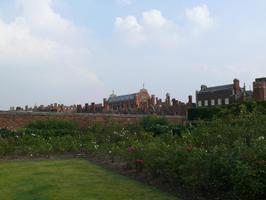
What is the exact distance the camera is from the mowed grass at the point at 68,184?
28.7 ft

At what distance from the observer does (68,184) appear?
9914 millimetres

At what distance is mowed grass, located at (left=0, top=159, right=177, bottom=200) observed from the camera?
8758mm

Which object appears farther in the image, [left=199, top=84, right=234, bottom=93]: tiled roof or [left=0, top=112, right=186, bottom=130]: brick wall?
[left=199, top=84, right=234, bottom=93]: tiled roof

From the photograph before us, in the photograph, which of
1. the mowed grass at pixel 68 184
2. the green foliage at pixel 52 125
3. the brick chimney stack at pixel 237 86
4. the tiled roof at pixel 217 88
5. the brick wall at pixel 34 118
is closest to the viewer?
the mowed grass at pixel 68 184

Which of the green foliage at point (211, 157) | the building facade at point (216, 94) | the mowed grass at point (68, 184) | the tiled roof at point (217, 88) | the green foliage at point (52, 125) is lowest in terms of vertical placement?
the mowed grass at point (68, 184)

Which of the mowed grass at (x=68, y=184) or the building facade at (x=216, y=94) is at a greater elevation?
the building facade at (x=216, y=94)

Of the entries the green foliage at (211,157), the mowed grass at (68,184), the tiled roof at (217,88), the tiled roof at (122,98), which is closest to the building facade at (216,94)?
the tiled roof at (217,88)

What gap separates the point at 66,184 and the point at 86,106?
43623 mm

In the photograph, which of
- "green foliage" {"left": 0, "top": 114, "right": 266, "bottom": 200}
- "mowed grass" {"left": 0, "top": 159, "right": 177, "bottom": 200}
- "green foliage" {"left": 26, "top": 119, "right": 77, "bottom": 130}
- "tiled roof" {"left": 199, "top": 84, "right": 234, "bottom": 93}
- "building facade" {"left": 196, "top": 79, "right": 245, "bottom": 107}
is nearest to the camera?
"green foliage" {"left": 0, "top": 114, "right": 266, "bottom": 200}

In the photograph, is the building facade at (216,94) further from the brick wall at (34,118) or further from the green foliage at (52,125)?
the green foliage at (52,125)

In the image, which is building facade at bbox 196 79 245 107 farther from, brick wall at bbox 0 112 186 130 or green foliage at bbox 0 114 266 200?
green foliage at bbox 0 114 266 200

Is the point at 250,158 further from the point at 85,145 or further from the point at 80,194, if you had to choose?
the point at 85,145

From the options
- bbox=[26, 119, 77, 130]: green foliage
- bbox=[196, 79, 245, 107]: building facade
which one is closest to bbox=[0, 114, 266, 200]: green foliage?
bbox=[26, 119, 77, 130]: green foliage

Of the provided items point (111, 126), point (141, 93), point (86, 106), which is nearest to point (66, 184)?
point (111, 126)
